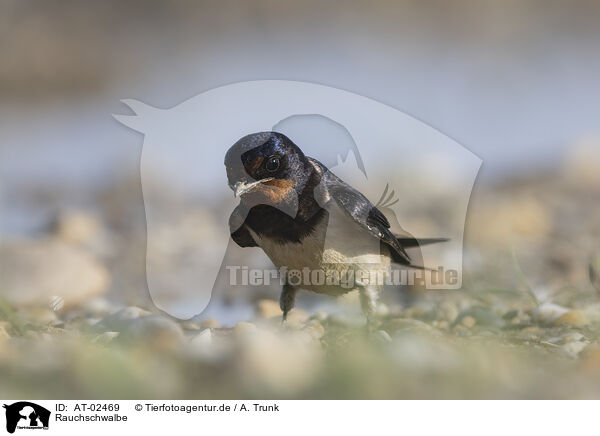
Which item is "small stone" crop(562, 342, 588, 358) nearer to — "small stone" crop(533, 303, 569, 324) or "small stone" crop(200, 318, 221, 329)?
"small stone" crop(533, 303, 569, 324)

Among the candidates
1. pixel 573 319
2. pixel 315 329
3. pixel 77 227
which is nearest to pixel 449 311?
pixel 573 319

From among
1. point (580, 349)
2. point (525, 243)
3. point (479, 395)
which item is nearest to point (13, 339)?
point (479, 395)

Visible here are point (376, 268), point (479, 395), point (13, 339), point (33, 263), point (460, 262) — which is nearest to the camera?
point (479, 395)

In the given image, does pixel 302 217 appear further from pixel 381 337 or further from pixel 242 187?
pixel 381 337

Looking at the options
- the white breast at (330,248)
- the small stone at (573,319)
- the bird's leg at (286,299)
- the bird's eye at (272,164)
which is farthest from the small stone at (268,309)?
the small stone at (573,319)

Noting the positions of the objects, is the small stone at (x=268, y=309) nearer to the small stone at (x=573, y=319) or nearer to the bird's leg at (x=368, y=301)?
the bird's leg at (x=368, y=301)
